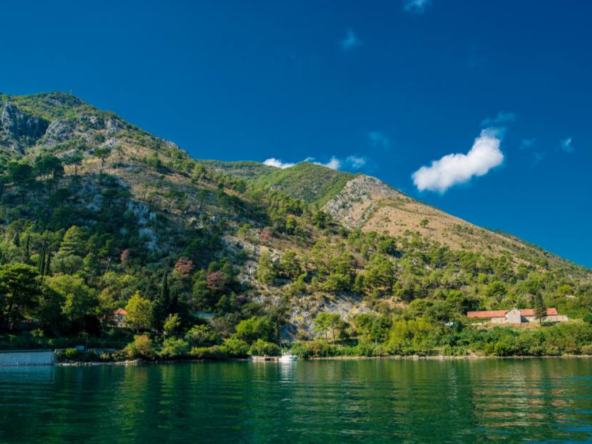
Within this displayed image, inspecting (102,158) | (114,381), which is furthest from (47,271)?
(102,158)

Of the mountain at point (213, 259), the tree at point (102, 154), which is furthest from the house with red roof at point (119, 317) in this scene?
the tree at point (102, 154)

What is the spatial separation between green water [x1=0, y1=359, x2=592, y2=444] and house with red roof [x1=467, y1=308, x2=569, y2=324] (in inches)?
3061

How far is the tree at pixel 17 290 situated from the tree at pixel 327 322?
63.3 m

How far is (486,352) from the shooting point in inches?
3588

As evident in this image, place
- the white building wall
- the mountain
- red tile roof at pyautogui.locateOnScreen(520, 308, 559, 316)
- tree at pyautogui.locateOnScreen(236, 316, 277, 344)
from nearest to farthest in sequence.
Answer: the white building wall
tree at pyautogui.locateOnScreen(236, 316, 277, 344)
the mountain
red tile roof at pyautogui.locateOnScreen(520, 308, 559, 316)

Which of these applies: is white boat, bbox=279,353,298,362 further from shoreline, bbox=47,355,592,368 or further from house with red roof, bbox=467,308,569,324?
house with red roof, bbox=467,308,569,324

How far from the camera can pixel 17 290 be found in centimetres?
6881

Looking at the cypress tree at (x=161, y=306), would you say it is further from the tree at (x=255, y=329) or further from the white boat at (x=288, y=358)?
the white boat at (x=288, y=358)

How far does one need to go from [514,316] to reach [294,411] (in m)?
106

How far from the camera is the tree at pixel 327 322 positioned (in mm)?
110500

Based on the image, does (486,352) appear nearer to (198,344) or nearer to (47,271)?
(198,344)

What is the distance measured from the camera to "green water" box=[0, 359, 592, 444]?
20094mm

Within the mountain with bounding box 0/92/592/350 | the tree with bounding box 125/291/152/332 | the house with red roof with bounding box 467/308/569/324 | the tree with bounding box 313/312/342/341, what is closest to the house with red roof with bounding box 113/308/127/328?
the mountain with bounding box 0/92/592/350

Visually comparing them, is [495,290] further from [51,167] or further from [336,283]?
[51,167]
